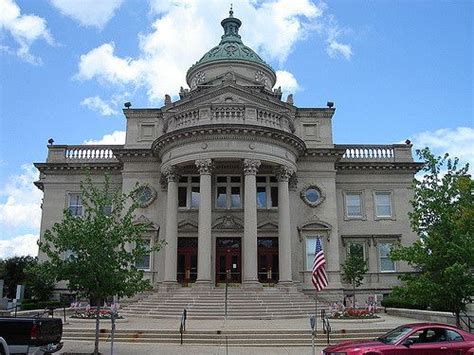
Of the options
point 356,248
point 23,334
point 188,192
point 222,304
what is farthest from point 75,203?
point 23,334

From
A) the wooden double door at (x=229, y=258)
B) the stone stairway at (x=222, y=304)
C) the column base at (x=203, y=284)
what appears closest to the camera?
the stone stairway at (x=222, y=304)

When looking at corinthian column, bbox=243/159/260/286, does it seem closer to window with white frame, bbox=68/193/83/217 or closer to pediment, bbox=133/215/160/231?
pediment, bbox=133/215/160/231

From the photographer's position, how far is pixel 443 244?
17.0 metres

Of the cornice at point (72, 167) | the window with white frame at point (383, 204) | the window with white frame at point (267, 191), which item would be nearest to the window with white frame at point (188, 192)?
the window with white frame at point (267, 191)

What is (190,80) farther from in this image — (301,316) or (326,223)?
(301,316)

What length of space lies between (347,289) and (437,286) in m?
20.4

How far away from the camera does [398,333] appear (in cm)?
1326

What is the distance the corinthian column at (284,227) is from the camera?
31.6m

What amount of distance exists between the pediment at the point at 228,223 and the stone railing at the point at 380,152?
10.9 m

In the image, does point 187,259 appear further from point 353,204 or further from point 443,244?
point 443,244

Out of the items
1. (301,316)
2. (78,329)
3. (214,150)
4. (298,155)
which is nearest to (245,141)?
(214,150)

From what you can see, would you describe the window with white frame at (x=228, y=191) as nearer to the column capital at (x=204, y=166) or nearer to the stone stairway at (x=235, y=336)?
the column capital at (x=204, y=166)

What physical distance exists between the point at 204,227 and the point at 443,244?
1673cm

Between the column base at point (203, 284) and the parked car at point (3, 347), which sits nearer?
the parked car at point (3, 347)
